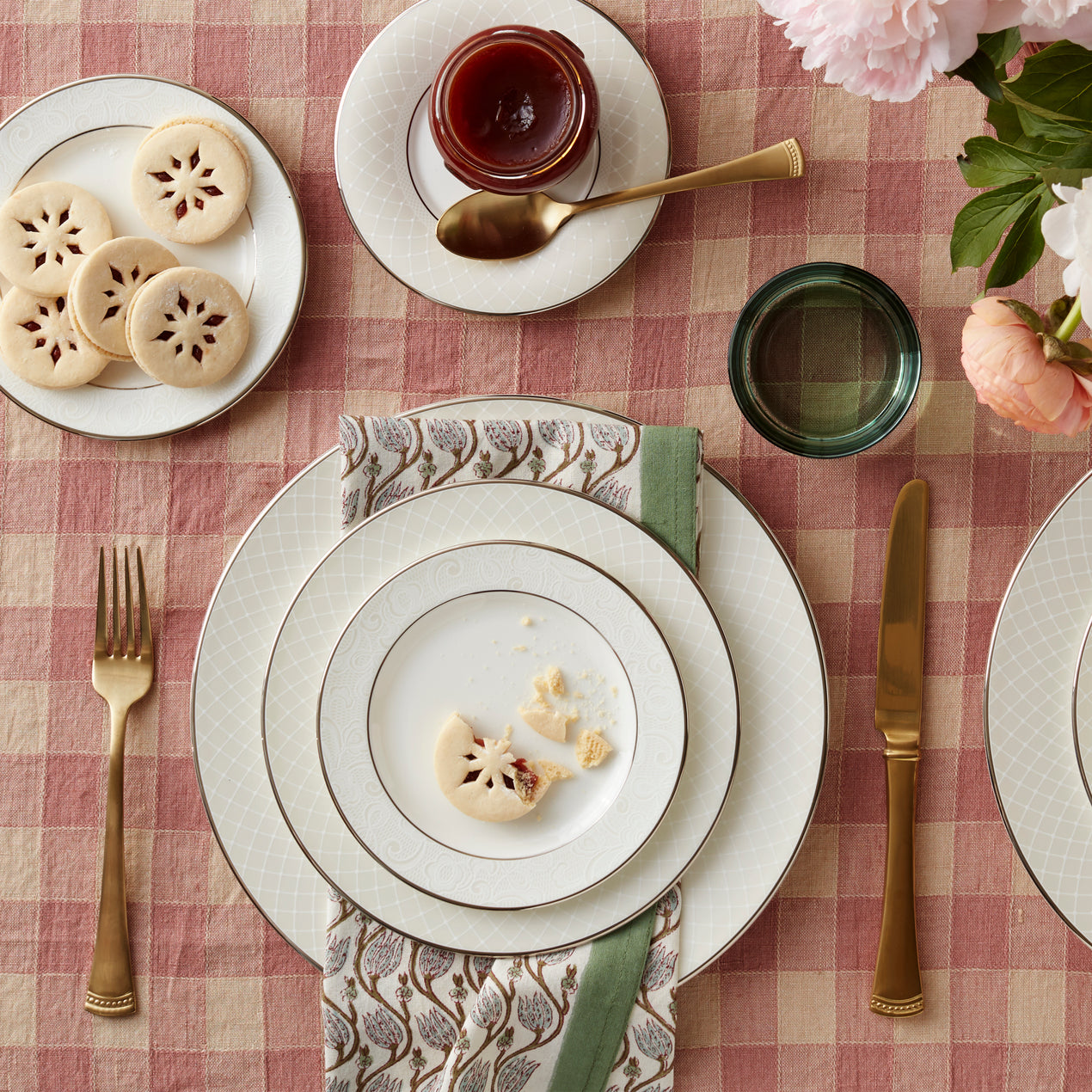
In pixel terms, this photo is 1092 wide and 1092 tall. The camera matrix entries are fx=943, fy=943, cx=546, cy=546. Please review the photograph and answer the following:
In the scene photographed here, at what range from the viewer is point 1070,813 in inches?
31.7

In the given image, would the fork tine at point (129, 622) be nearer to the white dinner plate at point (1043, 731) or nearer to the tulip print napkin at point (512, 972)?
the tulip print napkin at point (512, 972)

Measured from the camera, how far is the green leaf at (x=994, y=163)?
564mm

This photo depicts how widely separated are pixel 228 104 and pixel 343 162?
135mm

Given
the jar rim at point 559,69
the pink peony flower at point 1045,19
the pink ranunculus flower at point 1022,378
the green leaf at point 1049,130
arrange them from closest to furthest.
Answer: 1. the pink peony flower at point 1045,19
2. the green leaf at point 1049,130
3. the pink ranunculus flower at point 1022,378
4. the jar rim at point 559,69

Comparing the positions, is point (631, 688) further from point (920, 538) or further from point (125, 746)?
point (125, 746)

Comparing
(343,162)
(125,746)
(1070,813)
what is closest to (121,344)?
(343,162)

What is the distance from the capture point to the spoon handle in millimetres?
803

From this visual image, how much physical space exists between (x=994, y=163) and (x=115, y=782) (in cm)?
84

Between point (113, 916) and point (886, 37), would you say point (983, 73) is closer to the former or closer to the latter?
point (886, 37)

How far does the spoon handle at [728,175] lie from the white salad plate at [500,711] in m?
0.31

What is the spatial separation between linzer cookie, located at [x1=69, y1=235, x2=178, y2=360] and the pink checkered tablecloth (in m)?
0.11

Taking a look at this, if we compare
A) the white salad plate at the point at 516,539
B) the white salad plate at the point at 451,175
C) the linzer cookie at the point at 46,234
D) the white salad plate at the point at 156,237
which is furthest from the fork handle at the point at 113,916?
the white salad plate at the point at 451,175

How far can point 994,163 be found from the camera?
58 centimetres

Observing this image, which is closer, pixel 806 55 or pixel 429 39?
pixel 806 55
